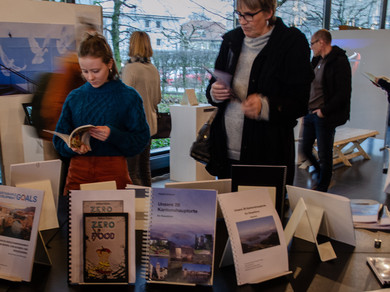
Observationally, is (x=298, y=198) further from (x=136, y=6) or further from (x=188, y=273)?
(x=136, y=6)

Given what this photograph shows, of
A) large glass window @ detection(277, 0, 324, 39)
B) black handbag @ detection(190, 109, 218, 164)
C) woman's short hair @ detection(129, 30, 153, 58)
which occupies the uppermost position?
large glass window @ detection(277, 0, 324, 39)

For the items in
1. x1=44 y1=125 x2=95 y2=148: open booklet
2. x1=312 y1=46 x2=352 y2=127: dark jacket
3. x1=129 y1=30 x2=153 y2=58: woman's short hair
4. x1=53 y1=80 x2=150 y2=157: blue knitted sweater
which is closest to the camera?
x1=44 y1=125 x2=95 y2=148: open booklet

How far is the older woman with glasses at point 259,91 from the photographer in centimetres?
174

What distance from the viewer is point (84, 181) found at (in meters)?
2.00

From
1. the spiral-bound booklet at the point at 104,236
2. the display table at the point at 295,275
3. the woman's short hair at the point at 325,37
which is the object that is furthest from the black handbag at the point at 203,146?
the woman's short hair at the point at 325,37

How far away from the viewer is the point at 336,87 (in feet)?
12.3

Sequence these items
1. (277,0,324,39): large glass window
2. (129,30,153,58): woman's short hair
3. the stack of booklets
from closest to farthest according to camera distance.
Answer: the stack of booklets < (129,30,153,58): woman's short hair < (277,0,324,39): large glass window

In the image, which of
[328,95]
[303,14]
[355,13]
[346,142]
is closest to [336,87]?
[328,95]

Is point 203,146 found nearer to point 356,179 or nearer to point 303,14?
point 356,179

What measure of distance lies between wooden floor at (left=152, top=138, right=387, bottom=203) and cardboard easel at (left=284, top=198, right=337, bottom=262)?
294cm

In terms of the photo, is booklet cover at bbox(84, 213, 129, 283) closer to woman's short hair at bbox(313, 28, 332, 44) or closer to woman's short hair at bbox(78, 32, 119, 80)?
woman's short hair at bbox(78, 32, 119, 80)

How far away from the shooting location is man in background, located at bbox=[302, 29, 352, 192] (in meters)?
3.72

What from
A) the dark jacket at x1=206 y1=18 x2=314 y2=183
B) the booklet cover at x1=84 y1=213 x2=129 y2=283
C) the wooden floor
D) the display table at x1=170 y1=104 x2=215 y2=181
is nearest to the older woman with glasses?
the dark jacket at x1=206 y1=18 x2=314 y2=183

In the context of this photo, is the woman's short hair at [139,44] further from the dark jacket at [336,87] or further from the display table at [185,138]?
the dark jacket at [336,87]
